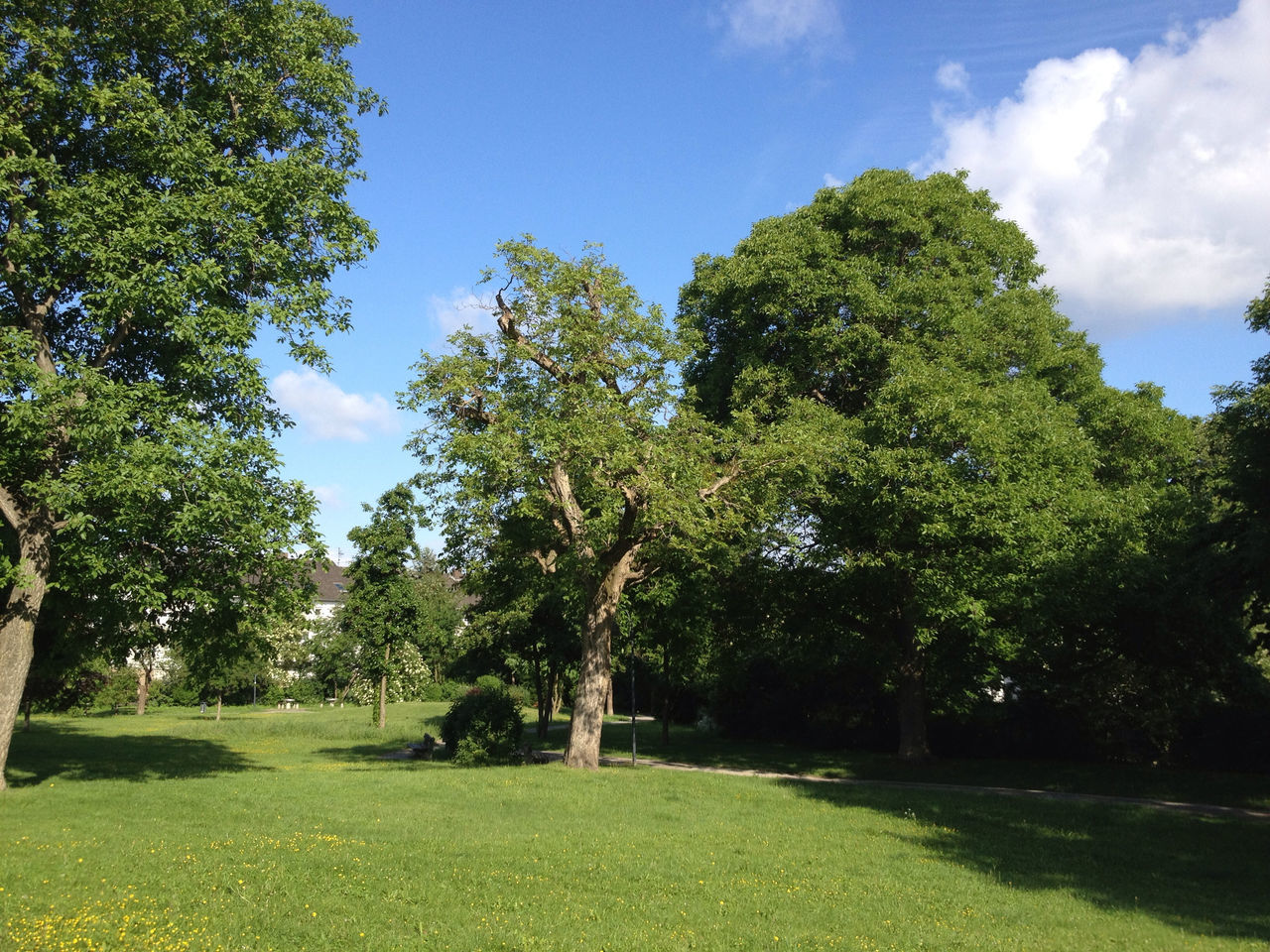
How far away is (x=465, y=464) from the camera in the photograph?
20.0 metres

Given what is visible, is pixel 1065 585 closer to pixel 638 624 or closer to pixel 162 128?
pixel 638 624

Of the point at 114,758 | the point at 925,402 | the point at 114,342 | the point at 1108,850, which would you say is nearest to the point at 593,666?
the point at 925,402

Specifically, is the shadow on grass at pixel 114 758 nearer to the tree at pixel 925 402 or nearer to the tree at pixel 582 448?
the tree at pixel 582 448

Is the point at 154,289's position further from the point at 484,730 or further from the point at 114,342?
the point at 484,730

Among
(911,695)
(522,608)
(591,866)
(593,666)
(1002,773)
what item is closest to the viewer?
(591,866)

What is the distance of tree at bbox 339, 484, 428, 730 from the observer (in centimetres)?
3584

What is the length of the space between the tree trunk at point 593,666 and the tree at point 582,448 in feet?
0.10

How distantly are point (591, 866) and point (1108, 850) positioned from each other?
27.8 ft

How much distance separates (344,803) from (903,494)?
13.5 meters

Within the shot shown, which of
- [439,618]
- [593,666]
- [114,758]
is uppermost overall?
[439,618]

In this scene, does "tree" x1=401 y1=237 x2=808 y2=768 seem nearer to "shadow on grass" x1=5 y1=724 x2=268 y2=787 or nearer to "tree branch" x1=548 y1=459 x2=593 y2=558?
"tree branch" x1=548 y1=459 x2=593 y2=558

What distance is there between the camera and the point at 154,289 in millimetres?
14945

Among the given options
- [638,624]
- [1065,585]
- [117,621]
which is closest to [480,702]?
[638,624]

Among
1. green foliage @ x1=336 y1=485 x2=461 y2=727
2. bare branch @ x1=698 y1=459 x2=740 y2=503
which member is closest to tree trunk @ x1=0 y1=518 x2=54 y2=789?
bare branch @ x1=698 y1=459 x2=740 y2=503
